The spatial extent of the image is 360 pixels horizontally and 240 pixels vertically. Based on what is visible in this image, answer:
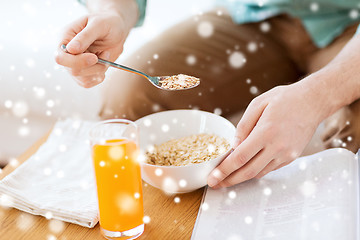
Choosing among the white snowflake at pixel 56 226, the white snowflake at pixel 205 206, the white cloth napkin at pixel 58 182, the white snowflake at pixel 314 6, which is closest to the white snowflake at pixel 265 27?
the white snowflake at pixel 314 6

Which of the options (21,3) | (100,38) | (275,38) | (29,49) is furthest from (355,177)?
(21,3)

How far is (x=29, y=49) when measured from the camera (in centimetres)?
181

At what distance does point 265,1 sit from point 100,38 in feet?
2.42

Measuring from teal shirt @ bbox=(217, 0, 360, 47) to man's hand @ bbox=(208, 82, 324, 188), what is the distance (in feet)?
2.02

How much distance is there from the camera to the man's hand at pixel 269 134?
85cm

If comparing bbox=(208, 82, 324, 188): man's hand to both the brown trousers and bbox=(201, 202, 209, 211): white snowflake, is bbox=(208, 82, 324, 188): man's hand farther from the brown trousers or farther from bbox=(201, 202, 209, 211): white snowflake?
the brown trousers

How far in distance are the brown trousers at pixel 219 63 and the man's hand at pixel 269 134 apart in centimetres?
58

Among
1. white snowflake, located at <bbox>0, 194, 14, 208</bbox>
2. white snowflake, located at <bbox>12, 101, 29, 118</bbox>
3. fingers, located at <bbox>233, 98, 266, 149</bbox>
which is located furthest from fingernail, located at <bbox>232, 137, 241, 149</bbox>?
white snowflake, located at <bbox>12, 101, 29, 118</bbox>

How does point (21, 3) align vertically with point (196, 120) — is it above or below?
below

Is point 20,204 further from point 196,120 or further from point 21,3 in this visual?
point 21,3

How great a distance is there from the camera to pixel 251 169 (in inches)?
34.2

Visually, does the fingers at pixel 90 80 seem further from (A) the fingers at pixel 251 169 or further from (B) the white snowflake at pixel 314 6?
(B) the white snowflake at pixel 314 6

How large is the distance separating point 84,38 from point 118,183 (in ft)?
1.29

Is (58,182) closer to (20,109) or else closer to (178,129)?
(178,129)
